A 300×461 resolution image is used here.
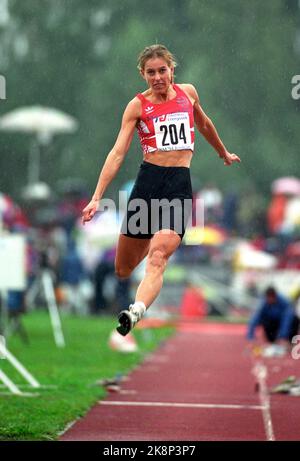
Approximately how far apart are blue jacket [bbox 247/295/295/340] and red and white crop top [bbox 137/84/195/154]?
887 centimetres

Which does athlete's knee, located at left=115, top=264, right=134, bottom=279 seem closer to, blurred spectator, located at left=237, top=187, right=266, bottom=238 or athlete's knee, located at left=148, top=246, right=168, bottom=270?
athlete's knee, located at left=148, top=246, right=168, bottom=270

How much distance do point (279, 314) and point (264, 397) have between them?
657cm

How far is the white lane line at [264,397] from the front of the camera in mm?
9273

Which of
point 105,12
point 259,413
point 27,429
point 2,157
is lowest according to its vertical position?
point 27,429

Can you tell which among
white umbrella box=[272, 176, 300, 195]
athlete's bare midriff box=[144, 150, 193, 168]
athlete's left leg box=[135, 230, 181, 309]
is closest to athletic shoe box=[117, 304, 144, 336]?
athlete's left leg box=[135, 230, 181, 309]

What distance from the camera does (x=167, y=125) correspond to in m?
9.30

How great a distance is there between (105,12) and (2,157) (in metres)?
9.23

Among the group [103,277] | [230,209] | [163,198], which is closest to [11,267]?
[163,198]

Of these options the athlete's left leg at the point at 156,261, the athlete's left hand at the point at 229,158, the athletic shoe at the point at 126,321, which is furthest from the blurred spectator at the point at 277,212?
the athletic shoe at the point at 126,321

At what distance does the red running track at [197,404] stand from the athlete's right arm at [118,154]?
1561mm

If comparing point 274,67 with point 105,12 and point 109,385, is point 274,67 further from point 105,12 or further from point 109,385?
point 109,385
